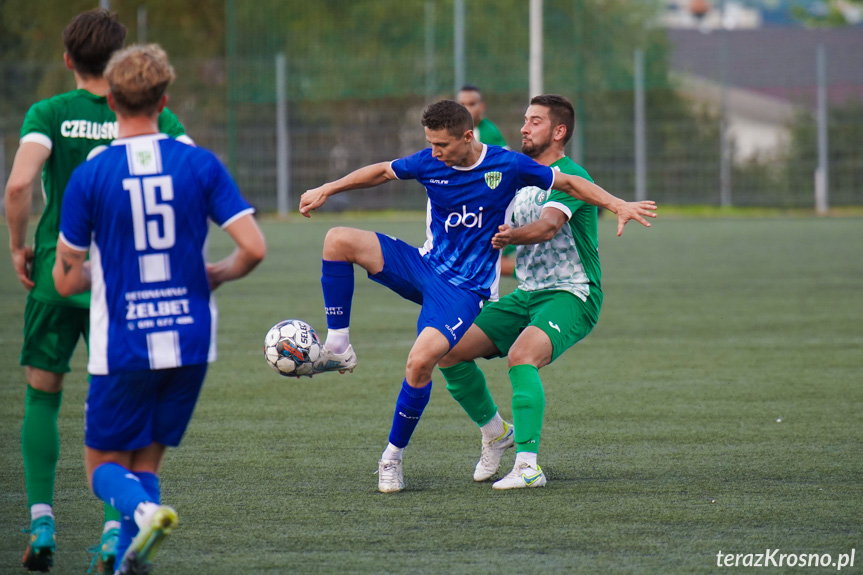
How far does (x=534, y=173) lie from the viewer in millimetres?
5328

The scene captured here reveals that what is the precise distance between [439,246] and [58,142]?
202 centimetres

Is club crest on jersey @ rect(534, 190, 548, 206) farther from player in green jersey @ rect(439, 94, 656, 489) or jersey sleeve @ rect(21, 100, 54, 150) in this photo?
jersey sleeve @ rect(21, 100, 54, 150)

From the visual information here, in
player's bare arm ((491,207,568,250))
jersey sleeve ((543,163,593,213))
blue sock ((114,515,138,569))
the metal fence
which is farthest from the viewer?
the metal fence

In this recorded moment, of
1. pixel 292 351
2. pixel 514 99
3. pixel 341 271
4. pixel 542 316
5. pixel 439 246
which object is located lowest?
pixel 292 351

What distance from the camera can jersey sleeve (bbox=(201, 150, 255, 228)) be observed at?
12.0 feet

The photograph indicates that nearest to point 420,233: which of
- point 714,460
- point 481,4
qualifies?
point 481,4

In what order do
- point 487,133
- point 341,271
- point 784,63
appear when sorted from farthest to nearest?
point 784,63 < point 487,133 < point 341,271

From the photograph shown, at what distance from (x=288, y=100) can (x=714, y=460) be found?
84.0 ft

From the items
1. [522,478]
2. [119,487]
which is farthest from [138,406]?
[522,478]

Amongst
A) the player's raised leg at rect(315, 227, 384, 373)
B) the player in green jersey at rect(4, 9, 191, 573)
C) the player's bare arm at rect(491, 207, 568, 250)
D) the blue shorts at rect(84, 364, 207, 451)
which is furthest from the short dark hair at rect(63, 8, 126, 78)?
the player's bare arm at rect(491, 207, 568, 250)

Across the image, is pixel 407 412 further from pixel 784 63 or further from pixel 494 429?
pixel 784 63

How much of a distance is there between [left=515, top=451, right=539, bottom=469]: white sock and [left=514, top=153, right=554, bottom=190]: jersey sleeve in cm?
121

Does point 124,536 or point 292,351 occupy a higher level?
point 292,351

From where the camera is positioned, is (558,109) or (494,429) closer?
(494,429)
